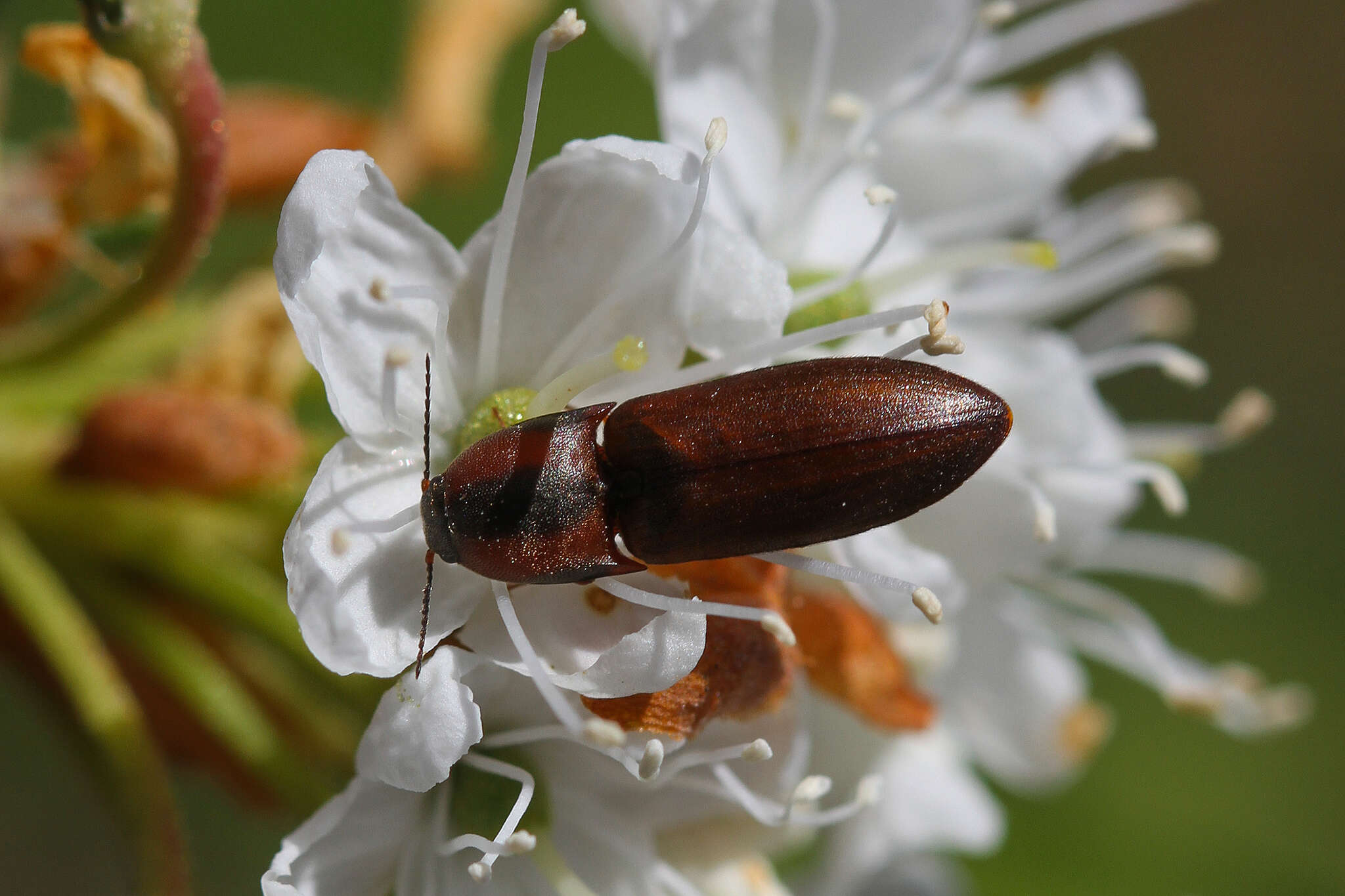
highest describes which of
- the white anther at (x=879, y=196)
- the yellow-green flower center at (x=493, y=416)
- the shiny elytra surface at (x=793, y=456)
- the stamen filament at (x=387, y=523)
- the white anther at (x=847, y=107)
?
the white anther at (x=847, y=107)

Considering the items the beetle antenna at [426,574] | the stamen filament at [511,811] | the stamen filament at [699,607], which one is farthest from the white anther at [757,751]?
the beetle antenna at [426,574]

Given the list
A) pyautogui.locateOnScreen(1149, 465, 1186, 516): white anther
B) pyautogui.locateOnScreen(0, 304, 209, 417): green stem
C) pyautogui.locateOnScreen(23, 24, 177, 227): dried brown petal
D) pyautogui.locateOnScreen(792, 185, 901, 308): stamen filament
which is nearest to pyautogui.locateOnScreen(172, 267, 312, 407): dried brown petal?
pyautogui.locateOnScreen(0, 304, 209, 417): green stem

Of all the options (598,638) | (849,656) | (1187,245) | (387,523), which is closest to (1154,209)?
(1187,245)

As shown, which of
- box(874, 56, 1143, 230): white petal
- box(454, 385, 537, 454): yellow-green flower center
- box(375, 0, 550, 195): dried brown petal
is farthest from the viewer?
box(375, 0, 550, 195): dried brown petal

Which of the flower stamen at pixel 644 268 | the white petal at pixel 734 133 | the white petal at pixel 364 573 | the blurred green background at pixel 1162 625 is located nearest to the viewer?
the white petal at pixel 364 573

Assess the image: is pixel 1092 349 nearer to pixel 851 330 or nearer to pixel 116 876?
pixel 851 330

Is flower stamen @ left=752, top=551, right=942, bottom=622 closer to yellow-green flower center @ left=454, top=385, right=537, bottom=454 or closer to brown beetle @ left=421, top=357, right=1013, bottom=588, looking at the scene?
brown beetle @ left=421, top=357, right=1013, bottom=588

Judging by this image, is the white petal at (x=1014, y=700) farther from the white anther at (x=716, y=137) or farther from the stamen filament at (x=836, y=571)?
the white anther at (x=716, y=137)
